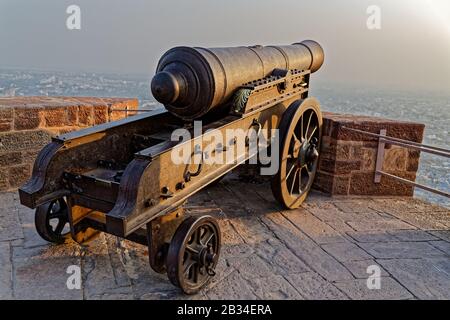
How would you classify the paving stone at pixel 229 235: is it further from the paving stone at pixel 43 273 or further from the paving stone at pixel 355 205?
the paving stone at pixel 355 205

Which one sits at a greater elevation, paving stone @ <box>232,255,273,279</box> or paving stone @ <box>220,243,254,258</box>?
paving stone @ <box>220,243,254,258</box>

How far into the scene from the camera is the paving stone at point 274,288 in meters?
2.66

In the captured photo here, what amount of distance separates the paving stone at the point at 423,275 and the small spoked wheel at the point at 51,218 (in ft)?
8.32

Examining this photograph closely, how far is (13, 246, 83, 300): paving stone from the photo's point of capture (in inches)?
101

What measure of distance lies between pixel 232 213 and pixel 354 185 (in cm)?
165

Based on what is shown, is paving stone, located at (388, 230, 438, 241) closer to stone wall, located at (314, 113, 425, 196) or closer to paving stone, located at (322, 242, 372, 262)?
paving stone, located at (322, 242, 372, 262)

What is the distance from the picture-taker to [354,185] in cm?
479

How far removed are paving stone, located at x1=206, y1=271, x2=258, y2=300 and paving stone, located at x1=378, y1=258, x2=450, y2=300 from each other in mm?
1161

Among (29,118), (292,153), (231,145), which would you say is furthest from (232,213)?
(29,118)

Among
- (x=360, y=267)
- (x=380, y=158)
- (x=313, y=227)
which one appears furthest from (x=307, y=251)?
(x=380, y=158)

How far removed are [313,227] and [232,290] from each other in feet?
4.58

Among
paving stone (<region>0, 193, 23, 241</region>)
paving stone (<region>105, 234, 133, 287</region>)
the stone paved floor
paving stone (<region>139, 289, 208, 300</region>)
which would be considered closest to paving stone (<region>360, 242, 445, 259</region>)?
the stone paved floor
